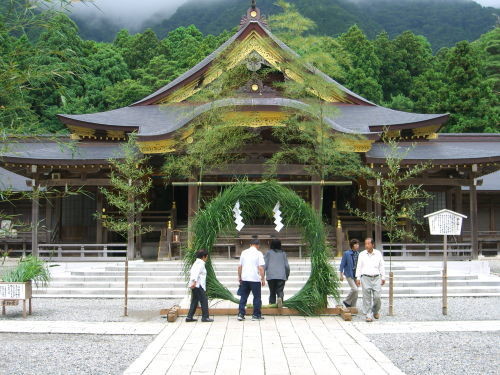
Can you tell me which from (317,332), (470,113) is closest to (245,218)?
(317,332)

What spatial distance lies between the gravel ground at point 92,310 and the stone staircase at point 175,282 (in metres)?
0.61

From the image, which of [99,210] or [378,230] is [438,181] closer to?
[378,230]

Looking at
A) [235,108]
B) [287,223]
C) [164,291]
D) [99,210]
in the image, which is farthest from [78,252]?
[287,223]

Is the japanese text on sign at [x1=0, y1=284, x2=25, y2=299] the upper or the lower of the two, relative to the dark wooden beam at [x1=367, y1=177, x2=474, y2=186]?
lower

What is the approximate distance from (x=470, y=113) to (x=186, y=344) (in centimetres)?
3242

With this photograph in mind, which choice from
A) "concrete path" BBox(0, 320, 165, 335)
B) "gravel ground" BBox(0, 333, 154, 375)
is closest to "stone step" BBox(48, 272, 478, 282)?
"concrete path" BBox(0, 320, 165, 335)

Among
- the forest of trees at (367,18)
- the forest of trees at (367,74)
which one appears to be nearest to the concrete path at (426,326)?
the forest of trees at (367,74)

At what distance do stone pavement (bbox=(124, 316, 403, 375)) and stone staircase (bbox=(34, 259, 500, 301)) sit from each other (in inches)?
171

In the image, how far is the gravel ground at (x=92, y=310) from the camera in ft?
35.1

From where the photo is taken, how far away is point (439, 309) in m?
11.8

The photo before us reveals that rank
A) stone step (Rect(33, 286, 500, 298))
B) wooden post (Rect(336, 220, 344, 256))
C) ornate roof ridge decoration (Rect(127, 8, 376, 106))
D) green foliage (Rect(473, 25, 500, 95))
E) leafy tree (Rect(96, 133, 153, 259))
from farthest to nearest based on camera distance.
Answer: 1. green foliage (Rect(473, 25, 500, 95))
2. ornate roof ridge decoration (Rect(127, 8, 376, 106))
3. wooden post (Rect(336, 220, 344, 256))
4. leafy tree (Rect(96, 133, 153, 259))
5. stone step (Rect(33, 286, 500, 298))

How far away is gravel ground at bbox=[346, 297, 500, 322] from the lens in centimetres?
1071

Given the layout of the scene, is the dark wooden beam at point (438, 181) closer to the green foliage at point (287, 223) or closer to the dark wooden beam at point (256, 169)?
the dark wooden beam at point (256, 169)

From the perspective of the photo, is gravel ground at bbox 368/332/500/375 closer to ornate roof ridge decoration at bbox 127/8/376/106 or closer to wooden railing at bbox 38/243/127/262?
wooden railing at bbox 38/243/127/262
